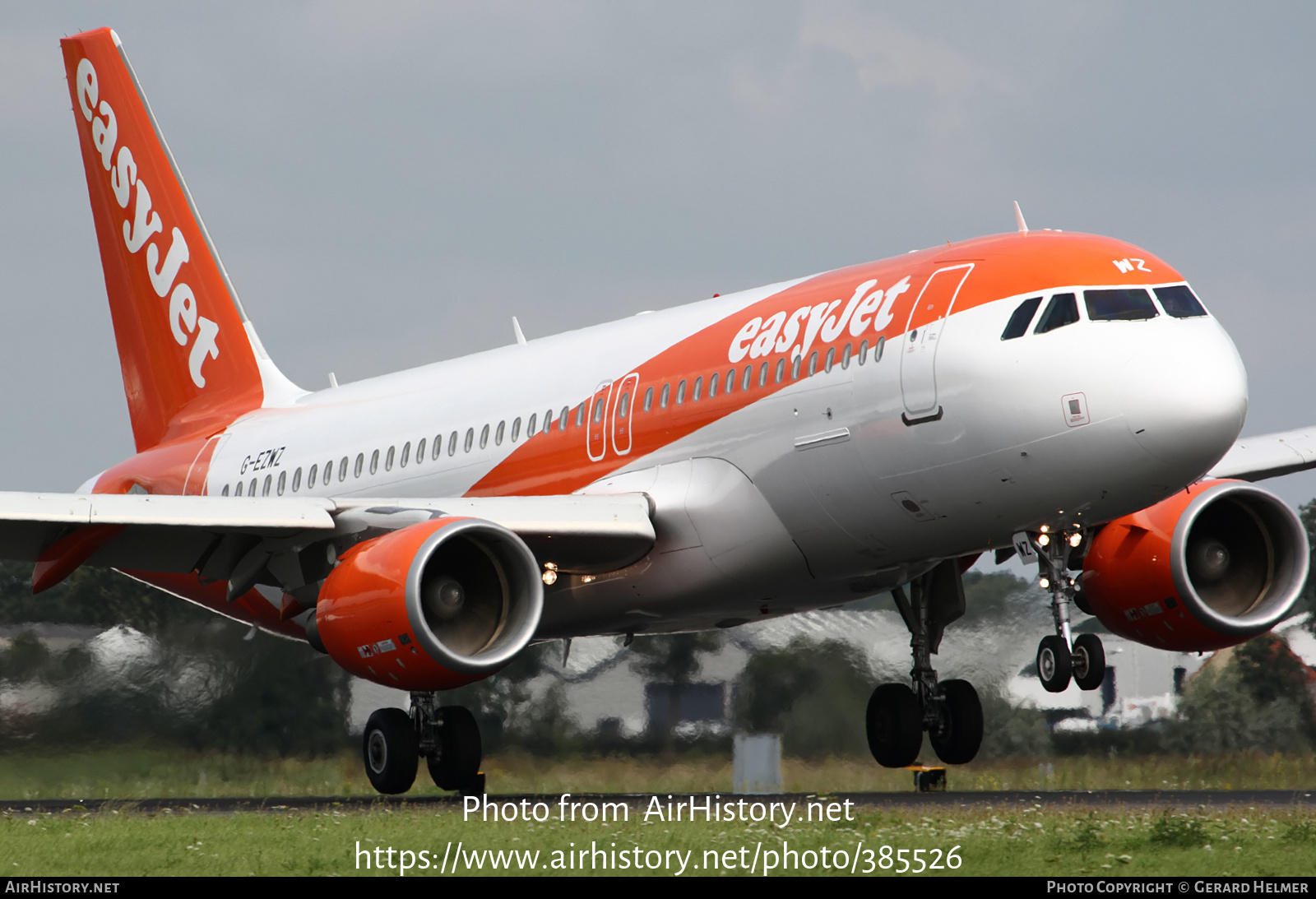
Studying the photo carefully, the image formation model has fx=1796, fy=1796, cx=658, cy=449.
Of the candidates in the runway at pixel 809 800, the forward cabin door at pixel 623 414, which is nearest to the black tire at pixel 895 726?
the runway at pixel 809 800

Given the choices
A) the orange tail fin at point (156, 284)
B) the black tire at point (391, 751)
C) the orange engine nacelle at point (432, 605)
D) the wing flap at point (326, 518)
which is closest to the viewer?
the orange engine nacelle at point (432, 605)

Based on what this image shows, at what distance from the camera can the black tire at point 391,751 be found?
17922 millimetres

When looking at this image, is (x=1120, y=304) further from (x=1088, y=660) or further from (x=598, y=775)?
(x=598, y=775)

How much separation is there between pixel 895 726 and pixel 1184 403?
6585mm

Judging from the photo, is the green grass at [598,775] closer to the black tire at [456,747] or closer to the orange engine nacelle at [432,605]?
the black tire at [456,747]

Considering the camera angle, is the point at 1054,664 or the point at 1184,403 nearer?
the point at 1184,403

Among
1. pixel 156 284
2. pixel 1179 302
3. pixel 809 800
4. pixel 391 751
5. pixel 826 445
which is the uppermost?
pixel 156 284

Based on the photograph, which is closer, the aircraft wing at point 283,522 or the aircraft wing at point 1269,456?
the aircraft wing at point 283,522

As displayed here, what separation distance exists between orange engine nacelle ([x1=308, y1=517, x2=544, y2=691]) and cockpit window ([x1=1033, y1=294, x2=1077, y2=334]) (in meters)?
4.94

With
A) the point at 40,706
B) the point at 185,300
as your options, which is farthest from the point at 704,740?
the point at 185,300

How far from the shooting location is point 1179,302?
14742 mm

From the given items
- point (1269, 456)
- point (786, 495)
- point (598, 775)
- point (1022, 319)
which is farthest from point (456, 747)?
point (1269, 456)

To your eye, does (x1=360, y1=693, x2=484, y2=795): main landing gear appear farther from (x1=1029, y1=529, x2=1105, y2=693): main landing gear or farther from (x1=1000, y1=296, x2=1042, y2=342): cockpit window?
(x1=1000, y1=296, x2=1042, y2=342): cockpit window

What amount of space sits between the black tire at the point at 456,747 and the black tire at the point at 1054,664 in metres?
5.91
